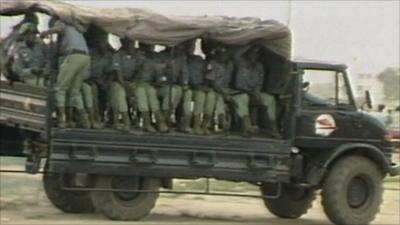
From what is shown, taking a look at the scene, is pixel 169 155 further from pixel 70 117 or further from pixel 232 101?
pixel 70 117

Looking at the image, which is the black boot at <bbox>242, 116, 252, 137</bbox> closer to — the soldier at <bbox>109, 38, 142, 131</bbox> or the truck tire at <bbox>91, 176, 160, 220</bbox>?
the truck tire at <bbox>91, 176, 160, 220</bbox>

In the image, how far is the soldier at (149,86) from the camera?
14578mm

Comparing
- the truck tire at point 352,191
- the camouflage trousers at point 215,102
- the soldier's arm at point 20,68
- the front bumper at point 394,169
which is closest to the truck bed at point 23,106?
the soldier's arm at point 20,68

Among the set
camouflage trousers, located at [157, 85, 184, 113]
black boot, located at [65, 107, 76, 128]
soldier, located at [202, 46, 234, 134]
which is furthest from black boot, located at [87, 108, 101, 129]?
soldier, located at [202, 46, 234, 134]

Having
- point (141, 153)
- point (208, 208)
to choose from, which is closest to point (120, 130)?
point (141, 153)

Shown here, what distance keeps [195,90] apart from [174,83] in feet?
1.05

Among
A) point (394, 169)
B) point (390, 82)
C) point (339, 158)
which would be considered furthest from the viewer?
point (390, 82)

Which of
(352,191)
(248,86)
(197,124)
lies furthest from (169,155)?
(352,191)

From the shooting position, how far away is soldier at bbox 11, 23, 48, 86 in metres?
14.5

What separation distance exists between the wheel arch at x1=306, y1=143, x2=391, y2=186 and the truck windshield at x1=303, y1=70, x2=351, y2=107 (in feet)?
2.12

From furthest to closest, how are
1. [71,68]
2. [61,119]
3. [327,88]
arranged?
[327,88], [61,119], [71,68]

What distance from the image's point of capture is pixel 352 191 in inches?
616

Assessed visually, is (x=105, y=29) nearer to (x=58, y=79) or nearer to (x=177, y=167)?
(x=58, y=79)

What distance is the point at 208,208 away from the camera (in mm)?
18094
